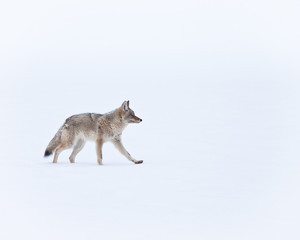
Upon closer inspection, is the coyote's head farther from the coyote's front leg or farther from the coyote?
the coyote's front leg

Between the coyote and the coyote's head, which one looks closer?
the coyote

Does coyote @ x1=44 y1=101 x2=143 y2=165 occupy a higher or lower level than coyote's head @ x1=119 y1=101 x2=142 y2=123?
lower

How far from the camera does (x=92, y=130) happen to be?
12.7 metres

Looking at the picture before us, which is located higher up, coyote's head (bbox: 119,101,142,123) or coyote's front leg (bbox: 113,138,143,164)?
coyote's head (bbox: 119,101,142,123)

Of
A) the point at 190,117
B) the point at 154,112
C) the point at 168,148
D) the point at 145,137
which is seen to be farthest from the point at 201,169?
the point at 154,112

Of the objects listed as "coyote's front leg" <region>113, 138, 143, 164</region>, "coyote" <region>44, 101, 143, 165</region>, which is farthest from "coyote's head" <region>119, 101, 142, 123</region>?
"coyote's front leg" <region>113, 138, 143, 164</region>

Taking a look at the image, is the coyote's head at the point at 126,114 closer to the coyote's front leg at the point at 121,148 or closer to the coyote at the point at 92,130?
the coyote at the point at 92,130

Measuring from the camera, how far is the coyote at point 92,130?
12625mm

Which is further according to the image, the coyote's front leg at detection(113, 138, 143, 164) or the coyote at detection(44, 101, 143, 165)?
the coyote's front leg at detection(113, 138, 143, 164)

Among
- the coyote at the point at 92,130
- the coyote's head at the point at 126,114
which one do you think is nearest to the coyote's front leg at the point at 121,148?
the coyote at the point at 92,130

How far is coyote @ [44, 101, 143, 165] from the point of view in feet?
41.4

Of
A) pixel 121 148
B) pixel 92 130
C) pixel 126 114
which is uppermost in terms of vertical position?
pixel 126 114

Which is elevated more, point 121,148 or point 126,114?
point 126,114

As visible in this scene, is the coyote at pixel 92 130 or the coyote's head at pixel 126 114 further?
the coyote's head at pixel 126 114
